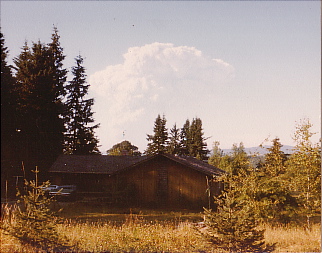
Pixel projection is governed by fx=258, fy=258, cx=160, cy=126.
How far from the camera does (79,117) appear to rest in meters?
36.7

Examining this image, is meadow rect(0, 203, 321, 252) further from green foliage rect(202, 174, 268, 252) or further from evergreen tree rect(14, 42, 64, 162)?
evergreen tree rect(14, 42, 64, 162)

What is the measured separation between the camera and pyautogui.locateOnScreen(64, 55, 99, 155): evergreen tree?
36.3 m

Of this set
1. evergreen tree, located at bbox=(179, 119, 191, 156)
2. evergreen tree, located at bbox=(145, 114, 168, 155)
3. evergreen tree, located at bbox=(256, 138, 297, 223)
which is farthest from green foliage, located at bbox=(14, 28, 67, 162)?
evergreen tree, located at bbox=(256, 138, 297, 223)

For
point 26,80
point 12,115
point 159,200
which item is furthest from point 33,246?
point 26,80

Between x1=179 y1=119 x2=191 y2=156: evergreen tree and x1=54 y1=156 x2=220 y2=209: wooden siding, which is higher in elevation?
x1=179 y1=119 x2=191 y2=156: evergreen tree

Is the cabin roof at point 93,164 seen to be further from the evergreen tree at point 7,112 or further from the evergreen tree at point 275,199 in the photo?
the evergreen tree at point 275,199

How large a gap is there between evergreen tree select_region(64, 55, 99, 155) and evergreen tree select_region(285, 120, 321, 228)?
2954cm

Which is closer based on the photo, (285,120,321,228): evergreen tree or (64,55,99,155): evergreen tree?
(285,120,321,228): evergreen tree

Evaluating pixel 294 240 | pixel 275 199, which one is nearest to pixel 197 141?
pixel 275 199

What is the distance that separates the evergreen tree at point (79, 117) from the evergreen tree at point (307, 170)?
2954 centimetres

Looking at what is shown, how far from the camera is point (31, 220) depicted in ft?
25.9

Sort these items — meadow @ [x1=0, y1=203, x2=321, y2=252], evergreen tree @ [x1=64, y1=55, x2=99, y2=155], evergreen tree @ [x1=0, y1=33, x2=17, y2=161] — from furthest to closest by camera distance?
evergreen tree @ [x1=64, y1=55, x2=99, y2=155] → evergreen tree @ [x1=0, y1=33, x2=17, y2=161] → meadow @ [x1=0, y1=203, x2=321, y2=252]

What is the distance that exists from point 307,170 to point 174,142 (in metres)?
35.5

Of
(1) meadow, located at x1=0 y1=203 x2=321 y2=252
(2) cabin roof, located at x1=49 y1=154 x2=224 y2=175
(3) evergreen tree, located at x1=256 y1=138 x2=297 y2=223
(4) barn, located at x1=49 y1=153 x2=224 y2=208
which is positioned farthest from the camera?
(2) cabin roof, located at x1=49 y1=154 x2=224 y2=175
